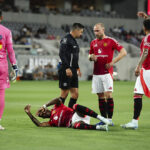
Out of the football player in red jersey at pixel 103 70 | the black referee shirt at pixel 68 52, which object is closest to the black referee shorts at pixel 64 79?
the black referee shirt at pixel 68 52

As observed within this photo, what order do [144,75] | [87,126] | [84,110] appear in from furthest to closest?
[144,75] → [87,126] → [84,110]

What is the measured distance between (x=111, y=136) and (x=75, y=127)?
1.03 m

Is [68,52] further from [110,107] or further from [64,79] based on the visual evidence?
[110,107]

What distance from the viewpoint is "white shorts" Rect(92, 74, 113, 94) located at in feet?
29.8

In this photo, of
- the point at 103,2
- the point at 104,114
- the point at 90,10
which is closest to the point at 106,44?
the point at 104,114

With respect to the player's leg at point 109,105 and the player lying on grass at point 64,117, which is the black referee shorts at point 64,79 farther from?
the player lying on grass at point 64,117

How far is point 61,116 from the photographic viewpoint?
830cm

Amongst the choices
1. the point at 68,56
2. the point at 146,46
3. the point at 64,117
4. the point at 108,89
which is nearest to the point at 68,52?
the point at 68,56

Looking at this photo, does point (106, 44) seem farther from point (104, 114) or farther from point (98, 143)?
point (98, 143)

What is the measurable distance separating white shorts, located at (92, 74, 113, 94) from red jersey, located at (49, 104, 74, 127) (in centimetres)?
106

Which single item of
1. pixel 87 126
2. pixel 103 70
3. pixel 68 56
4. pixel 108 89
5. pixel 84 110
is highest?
pixel 68 56

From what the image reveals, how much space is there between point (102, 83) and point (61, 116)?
1.37 m

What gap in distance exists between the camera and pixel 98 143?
652 cm

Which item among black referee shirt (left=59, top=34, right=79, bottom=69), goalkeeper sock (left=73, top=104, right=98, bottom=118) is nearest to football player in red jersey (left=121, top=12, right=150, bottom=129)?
goalkeeper sock (left=73, top=104, right=98, bottom=118)
